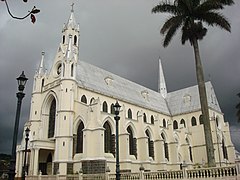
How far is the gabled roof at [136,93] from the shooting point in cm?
4174

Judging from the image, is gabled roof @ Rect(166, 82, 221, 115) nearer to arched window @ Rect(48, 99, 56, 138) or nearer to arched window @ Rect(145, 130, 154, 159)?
arched window @ Rect(145, 130, 154, 159)

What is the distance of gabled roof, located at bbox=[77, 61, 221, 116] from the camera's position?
4174 centimetres

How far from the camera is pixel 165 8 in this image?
21000 millimetres

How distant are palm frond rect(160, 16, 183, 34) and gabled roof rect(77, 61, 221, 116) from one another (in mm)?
20041

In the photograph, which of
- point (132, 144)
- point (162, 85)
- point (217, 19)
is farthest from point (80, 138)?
point (162, 85)

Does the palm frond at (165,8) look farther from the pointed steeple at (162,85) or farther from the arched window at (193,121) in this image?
the pointed steeple at (162,85)

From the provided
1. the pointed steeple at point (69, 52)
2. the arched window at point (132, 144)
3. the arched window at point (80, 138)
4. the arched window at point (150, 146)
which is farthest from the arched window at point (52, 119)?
the arched window at point (150, 146)

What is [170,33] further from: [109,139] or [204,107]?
[109,139]

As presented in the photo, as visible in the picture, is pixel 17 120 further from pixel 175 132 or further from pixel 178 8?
pixel 175 132

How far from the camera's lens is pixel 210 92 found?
59438 mm

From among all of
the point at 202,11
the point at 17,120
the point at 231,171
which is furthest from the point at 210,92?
the point at 17,120

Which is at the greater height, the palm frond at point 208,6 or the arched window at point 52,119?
the palm frond at point 208,6

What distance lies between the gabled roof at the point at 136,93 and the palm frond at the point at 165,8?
798 inches

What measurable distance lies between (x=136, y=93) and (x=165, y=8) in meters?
32.0
